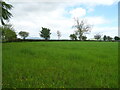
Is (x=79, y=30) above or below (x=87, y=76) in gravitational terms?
above

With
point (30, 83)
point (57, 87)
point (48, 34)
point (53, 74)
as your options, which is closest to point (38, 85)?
point (30, 83)

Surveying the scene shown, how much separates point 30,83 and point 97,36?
286ft

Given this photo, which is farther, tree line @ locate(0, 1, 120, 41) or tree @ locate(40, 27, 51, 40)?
tree @ locate(40, 27, 51, 40)

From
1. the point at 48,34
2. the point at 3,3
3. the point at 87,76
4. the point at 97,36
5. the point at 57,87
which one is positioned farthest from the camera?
the point at 97,36

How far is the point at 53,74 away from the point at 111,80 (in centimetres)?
169

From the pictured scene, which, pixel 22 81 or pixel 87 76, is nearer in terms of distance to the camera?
pixel 22 81

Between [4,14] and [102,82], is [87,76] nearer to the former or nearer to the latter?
[102,82]

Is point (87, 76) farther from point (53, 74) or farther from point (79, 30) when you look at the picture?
point (79, 30)

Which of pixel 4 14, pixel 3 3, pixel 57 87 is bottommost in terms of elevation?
pixel 57 87

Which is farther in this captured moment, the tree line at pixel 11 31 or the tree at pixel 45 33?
the tree at pixel 45 33

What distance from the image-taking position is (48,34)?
229ft

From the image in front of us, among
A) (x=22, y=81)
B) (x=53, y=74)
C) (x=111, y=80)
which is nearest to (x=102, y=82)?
(x=111, y=80)

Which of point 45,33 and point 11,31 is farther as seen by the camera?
point 45,33

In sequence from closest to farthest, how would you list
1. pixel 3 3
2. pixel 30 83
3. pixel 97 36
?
1. pixel 30 83
2. pixel 3 3
3. pixel 97 36
